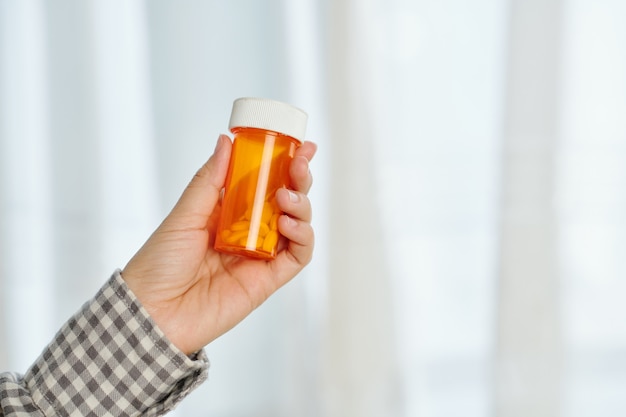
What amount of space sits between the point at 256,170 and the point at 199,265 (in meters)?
0.13

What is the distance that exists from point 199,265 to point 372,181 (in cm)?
37

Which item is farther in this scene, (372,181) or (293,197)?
(372,181)

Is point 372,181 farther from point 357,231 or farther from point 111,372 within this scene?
point 111,372

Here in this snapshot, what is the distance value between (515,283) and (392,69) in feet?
1.13

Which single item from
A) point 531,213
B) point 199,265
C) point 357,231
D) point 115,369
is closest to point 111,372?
point 115,369

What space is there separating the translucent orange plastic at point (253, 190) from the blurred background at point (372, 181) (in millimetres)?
359

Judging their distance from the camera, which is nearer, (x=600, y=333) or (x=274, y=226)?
(x=274, y=226)

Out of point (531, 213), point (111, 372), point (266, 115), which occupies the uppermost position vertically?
point (266, 115)

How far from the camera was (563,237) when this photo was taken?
987 mm

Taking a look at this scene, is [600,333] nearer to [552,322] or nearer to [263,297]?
[552,322]

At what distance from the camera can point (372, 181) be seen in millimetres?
1078

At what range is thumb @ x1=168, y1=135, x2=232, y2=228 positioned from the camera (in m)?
0.76

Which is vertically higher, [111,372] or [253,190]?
[253,190]

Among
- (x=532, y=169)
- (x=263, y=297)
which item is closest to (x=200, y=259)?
(x=263, y=297)
